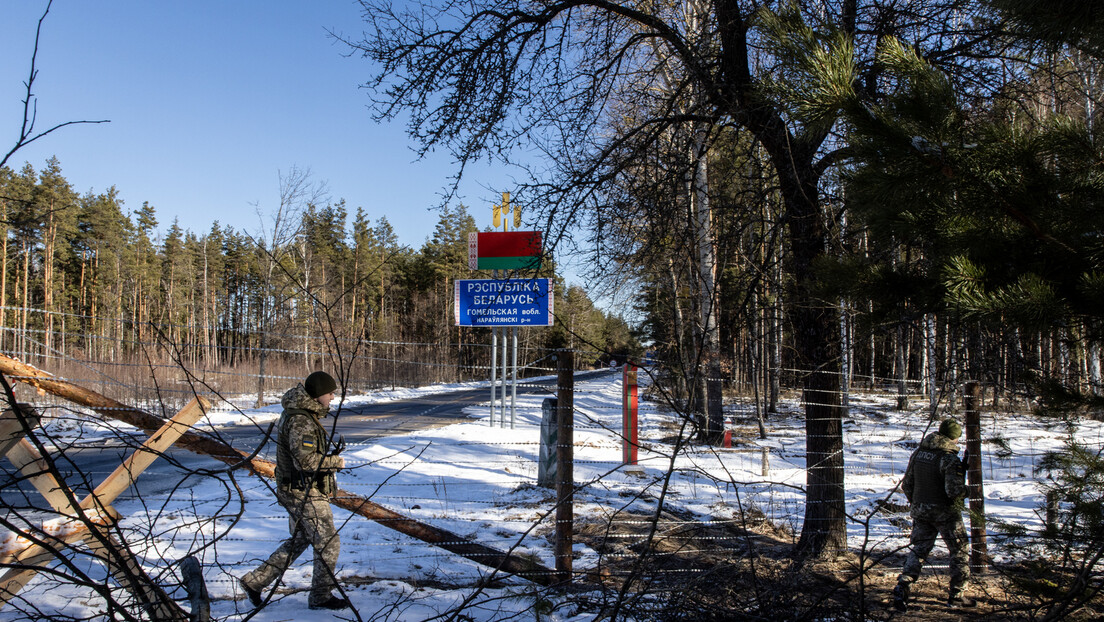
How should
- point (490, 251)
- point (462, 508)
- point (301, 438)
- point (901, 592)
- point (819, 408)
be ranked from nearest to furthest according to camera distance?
point (301, 438) < point (901, 592) < point (819, 408) < point (462, 508) < point (490, 251)

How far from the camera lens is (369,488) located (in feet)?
24.5

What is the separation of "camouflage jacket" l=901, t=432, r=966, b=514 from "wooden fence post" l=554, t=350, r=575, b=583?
2661 millimetres

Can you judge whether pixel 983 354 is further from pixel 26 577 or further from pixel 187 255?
pixel 187 255

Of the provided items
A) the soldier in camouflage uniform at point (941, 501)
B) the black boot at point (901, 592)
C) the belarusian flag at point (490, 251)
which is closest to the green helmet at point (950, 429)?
the soldier in camouflage uniform at point (941, 501)

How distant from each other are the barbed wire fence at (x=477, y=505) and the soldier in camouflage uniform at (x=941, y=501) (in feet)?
1.04

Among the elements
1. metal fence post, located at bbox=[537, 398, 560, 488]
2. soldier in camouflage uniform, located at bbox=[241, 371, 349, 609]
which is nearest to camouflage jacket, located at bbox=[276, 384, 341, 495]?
soldier in camouflage uniform, located at bbox=[241, 371, 349, 609]

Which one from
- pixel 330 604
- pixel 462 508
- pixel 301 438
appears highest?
pixel 301 438

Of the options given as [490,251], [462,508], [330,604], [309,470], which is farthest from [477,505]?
[490,251]

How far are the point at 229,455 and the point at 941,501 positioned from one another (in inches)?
201

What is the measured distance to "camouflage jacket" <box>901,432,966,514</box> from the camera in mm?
4988

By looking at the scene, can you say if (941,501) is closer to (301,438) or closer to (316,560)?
(316,560)

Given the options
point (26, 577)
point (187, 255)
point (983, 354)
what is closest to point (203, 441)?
point (26, 577)

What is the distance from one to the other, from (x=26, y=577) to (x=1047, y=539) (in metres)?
4.90

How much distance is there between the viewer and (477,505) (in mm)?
6988
